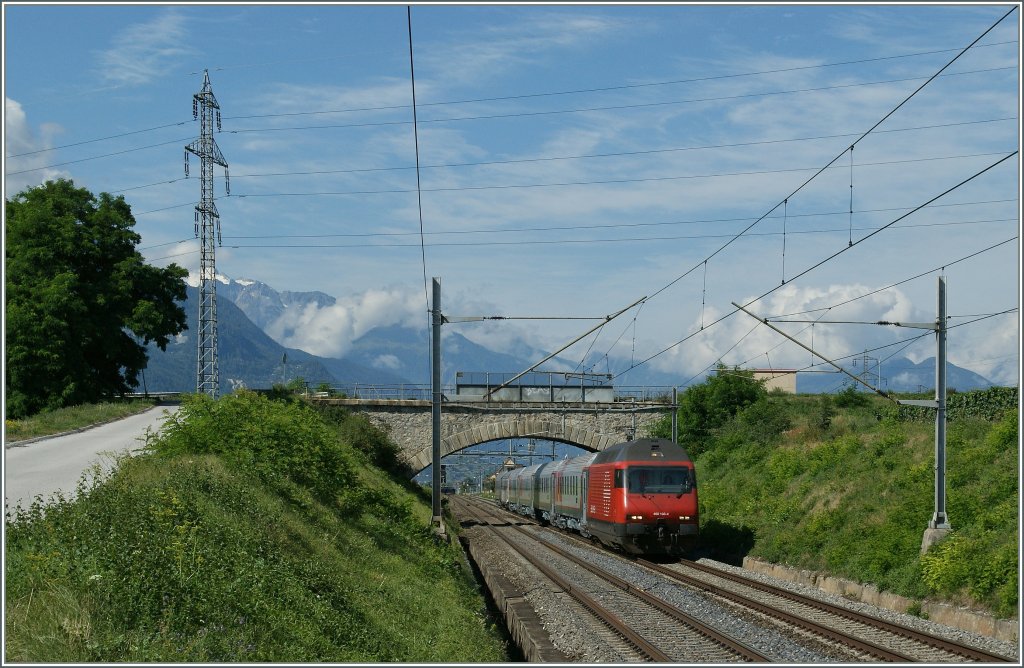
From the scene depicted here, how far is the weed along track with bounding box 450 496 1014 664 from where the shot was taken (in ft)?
51.3

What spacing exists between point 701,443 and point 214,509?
38324 mm

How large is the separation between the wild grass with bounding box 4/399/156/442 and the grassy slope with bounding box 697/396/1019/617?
2437 centimetres

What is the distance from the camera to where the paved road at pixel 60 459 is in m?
20.8

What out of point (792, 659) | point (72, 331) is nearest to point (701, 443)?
point (72, 331)

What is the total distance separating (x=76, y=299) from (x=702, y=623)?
39.7m

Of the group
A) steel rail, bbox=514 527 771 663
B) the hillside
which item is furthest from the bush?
steel rail, bbox=514 527 771 663

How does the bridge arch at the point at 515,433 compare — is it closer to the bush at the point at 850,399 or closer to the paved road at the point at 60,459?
the bush at the point at 850,399

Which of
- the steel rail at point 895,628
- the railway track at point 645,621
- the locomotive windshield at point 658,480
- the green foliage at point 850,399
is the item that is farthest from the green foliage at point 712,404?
the steel rail at point 895,628

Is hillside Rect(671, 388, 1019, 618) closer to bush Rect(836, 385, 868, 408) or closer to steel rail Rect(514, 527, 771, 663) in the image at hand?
bush Rect(836, 385, 868, 408)

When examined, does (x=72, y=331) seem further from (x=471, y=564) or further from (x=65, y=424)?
(x=471, y=564)

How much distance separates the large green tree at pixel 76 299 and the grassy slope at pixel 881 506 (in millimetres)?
31287

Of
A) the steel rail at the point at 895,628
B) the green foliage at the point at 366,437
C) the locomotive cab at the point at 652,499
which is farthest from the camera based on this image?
the green foliage at the point at 366,437

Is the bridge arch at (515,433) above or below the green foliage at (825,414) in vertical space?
below

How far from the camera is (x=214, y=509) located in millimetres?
15656
